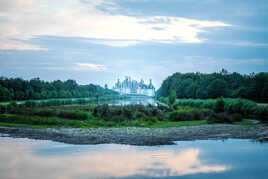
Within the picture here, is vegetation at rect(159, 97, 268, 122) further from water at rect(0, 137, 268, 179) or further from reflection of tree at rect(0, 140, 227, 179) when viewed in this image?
reflection of tree at rect(0, 140, 227, 179)

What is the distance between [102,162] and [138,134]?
465 inches

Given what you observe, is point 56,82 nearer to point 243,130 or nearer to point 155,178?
point 243,130

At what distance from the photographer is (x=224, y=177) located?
17.8m

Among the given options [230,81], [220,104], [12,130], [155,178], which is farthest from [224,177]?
[230,81]

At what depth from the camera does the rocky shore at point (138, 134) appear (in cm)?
2873

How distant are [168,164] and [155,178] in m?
3.47

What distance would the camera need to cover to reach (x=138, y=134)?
3259cm

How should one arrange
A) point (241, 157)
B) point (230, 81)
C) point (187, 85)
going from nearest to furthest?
1. point (241, 157)
2. point (230, 81)
3. point (187, 85)

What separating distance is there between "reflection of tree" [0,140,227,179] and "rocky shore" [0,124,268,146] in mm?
2936

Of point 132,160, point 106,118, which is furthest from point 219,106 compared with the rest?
point 132,160

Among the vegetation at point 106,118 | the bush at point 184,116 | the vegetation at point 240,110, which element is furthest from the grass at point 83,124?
the bush at point 184,116

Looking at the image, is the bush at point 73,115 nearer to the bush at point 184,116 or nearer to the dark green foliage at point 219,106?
the bush at point 184,116

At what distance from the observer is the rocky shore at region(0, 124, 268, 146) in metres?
28.7

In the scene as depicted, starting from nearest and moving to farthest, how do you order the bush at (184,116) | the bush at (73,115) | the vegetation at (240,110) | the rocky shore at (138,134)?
the rocky shore at (138,134)
the vegetation at (240,110)
the bush at (73,115)
the bush at (184,116)
